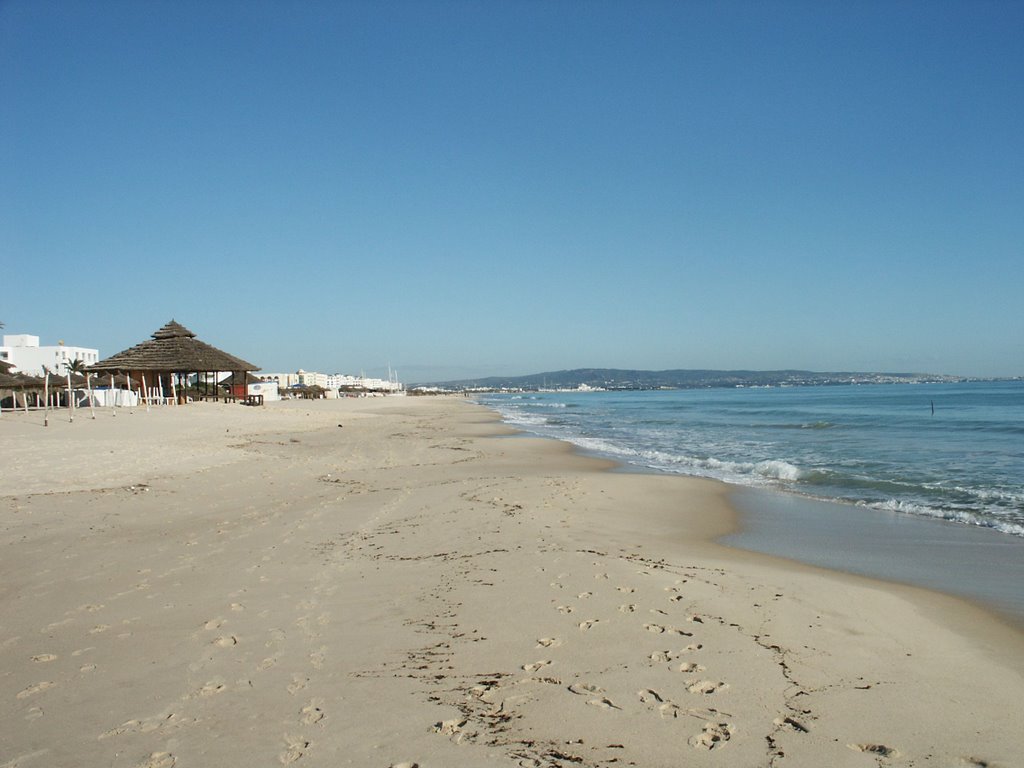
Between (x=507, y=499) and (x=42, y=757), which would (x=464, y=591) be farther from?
(x=507, y=499)

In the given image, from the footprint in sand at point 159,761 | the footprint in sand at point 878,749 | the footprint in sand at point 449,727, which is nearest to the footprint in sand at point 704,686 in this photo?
the footprint in sand at point 878,749

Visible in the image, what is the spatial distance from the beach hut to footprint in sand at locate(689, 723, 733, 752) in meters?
31.5

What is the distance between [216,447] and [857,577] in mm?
13991

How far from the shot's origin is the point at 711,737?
105 inches

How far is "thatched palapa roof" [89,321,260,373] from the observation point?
30.2 metres

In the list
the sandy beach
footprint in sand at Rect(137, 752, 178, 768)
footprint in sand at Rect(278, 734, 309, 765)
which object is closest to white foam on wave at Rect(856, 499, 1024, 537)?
the sandy beach

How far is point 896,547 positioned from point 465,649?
17.4ft

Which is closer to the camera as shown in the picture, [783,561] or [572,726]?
[572,726]

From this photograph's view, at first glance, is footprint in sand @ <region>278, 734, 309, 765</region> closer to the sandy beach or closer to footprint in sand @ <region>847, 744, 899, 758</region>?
the sandy beach

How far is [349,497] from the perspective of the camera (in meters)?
9.29

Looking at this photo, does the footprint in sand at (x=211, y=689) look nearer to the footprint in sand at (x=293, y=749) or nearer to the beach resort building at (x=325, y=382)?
the footprint in sand at (x=293, y=749)

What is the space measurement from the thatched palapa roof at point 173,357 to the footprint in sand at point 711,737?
3154 centimetres

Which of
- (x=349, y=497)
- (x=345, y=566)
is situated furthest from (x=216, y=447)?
(x=345, y=566)

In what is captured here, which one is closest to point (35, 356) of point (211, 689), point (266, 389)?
point (266, 389)
